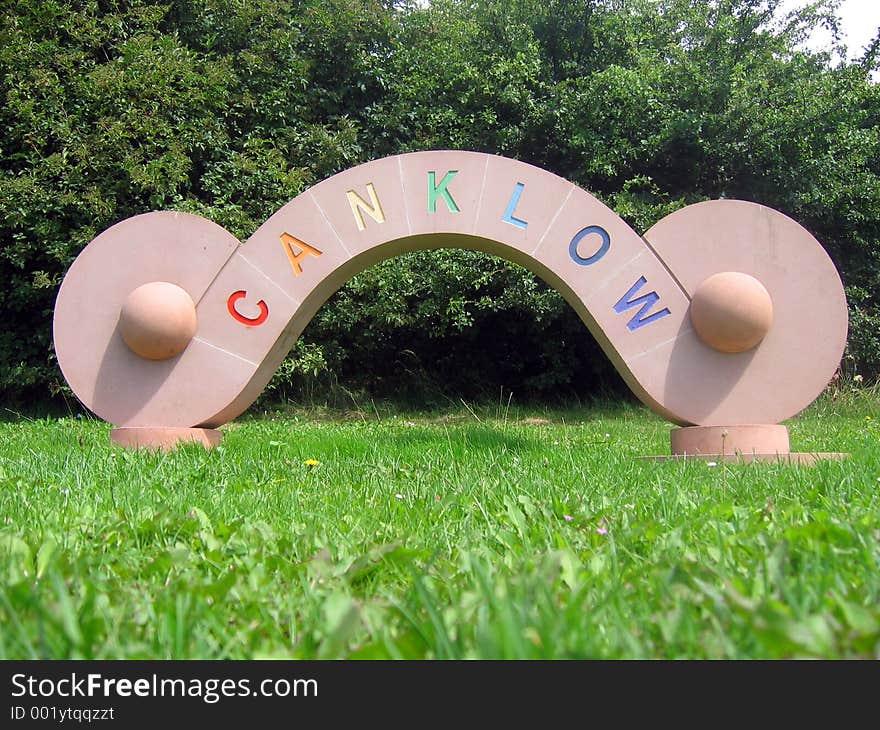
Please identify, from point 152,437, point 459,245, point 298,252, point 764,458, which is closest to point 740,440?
point 764,458

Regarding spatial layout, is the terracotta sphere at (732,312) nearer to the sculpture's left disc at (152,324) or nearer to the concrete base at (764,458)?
the concrete base at (764,458)

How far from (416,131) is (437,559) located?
10.4 meters

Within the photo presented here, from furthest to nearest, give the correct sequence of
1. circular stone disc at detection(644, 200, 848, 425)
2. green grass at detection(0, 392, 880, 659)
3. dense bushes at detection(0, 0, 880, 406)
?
dense bushes at detection(0, 0, 880, 406), circular stone disc at detection(644, 200, 848, 425), green grass at detection(0, 392, 880, 659)

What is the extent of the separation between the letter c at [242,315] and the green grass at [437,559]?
4.93 ft

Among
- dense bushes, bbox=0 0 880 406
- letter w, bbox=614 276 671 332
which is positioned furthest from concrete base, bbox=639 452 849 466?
dense bushes, bbox=0 0 880 406

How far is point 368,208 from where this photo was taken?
5012 millimetres

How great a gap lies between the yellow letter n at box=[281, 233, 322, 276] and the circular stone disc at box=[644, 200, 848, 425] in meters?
2.51

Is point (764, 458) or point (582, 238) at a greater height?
point (582, 238)

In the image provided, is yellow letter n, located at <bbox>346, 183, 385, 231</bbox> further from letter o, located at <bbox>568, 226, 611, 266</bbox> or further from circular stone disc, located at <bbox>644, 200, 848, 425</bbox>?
circular stone disc, located at <bbox>644, 200, 848, 425</bbox>

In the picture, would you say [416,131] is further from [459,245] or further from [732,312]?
[732,312]

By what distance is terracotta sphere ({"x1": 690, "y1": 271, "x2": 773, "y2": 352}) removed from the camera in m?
4.52

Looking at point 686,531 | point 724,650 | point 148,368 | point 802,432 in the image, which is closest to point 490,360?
point 802,432

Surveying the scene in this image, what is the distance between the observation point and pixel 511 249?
493cm

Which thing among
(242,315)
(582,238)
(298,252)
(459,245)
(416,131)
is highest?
(416,131)
